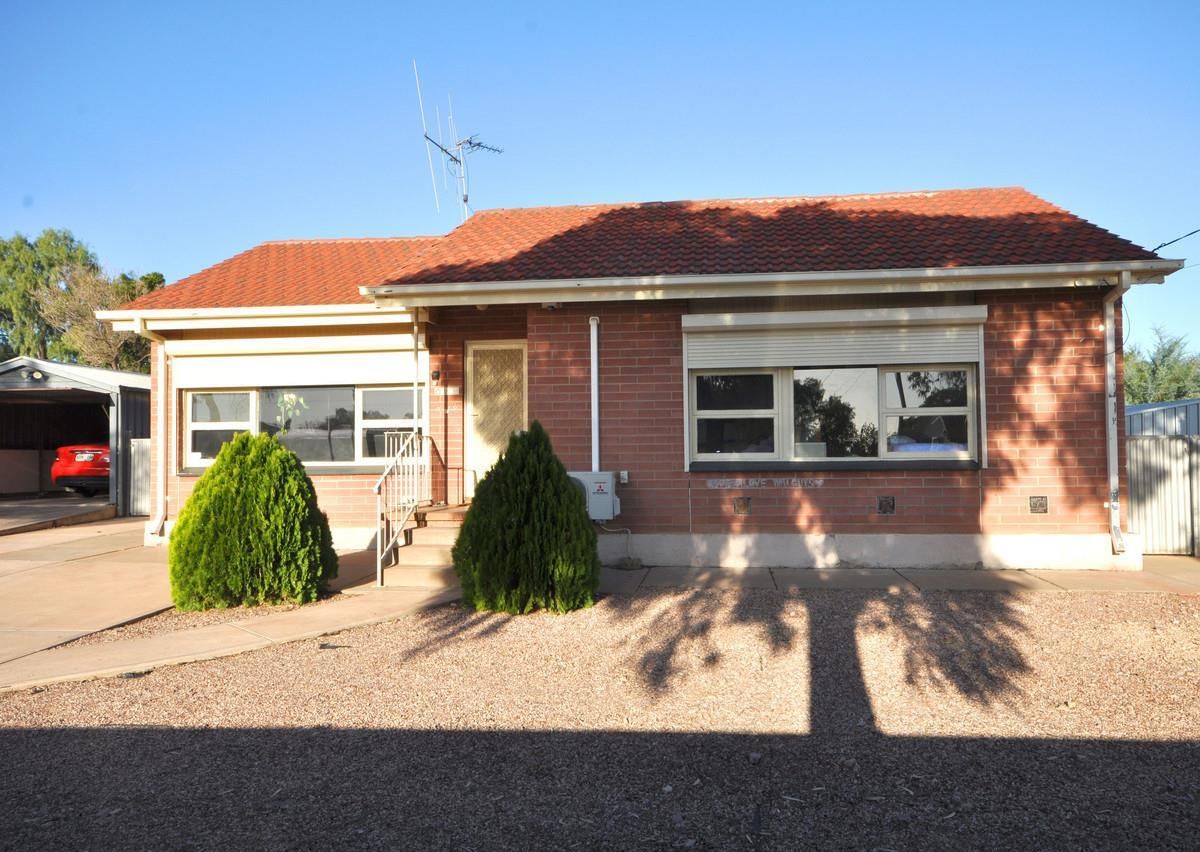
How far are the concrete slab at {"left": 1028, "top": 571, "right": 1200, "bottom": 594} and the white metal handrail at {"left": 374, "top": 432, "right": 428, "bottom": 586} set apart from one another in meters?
6.79

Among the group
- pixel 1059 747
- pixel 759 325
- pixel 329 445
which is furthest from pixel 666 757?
pixel 329 445

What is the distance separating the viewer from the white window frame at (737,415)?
9359mm

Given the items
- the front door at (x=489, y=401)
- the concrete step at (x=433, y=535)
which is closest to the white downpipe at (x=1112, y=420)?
the front door at (x=489, y=401)

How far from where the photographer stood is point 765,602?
23.9ft

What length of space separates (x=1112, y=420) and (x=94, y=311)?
99.7 ft

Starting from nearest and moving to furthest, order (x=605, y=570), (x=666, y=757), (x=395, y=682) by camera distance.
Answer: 1. (x=666, y=757)
2. (x=395, y=682)
3. (x=605, y=570)

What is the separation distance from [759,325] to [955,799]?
614cm

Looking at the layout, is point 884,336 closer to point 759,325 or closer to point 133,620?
point 759,325

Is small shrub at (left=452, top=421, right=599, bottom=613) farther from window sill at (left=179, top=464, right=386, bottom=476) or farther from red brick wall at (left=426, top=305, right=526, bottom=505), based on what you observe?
window sill at (left=179, top=464, right=386, bottom=476)

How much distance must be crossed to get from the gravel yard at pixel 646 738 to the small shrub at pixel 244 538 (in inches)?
58.0

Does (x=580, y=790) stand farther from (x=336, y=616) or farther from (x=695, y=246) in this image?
(x=695, y=246)

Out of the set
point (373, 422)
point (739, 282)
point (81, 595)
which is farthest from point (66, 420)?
point (739, 282)

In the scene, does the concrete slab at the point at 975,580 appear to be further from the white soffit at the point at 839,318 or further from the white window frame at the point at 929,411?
the white soffit at the point at 839,318

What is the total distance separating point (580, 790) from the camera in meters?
3.83
